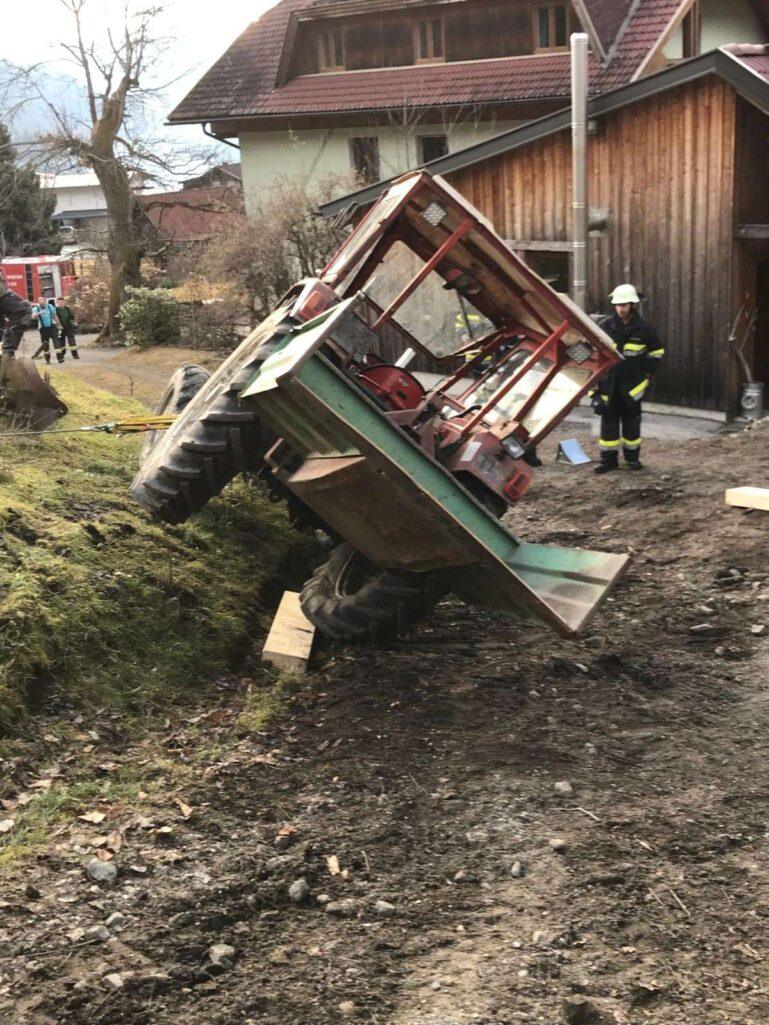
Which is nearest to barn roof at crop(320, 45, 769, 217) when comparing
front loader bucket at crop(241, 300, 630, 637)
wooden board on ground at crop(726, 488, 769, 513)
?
wooden board on ground at crop(726, 488, 769, 513)

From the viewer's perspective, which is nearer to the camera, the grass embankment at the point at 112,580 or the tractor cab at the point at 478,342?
the grass embankment at the point at 112,580

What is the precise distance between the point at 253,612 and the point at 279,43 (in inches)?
884

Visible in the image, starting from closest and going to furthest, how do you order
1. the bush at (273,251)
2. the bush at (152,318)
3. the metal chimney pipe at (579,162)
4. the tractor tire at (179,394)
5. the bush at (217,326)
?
the tractor tire at (179,394) < the metal chimney pipe at (579,162) < the bush at (273,251) < the bush at (217,326) < the bush at (152,318)

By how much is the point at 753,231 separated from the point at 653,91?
1926 millimetres

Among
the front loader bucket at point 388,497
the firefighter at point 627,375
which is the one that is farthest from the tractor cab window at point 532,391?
the firefighter at point 627,375

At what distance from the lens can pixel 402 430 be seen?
5.41 m

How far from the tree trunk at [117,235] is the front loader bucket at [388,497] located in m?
21.4

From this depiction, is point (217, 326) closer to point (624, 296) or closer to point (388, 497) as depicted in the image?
point (624, 296)

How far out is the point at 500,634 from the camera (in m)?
6.86

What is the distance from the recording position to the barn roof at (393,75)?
20.5 meters

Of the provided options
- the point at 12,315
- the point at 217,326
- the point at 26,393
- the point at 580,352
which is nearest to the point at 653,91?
the point at 580,352

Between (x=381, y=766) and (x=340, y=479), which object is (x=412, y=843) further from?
(x=340, y=479)

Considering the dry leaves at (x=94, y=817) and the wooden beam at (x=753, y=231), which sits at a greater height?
the wooden beam at (x=753, y=231)

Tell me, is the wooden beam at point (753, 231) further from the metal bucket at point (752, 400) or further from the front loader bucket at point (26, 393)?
the front loader bucket at point (26, 393)
